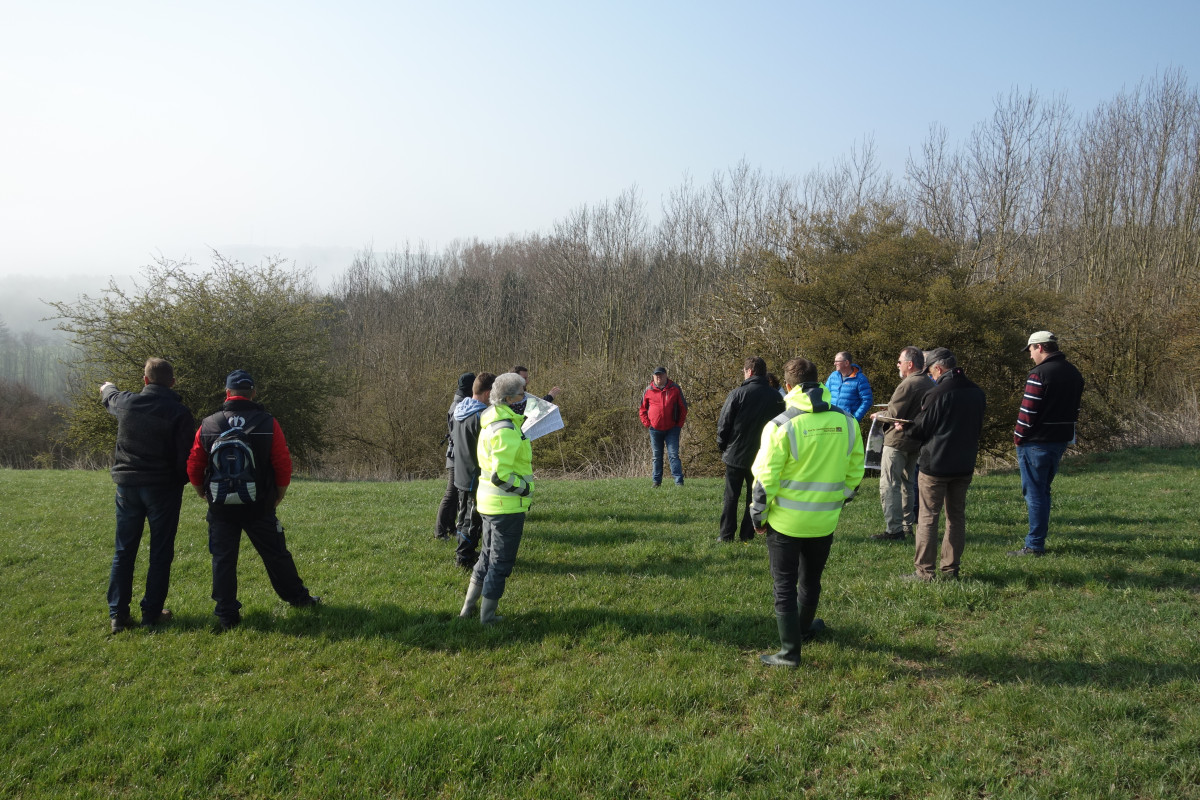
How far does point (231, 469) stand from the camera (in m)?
5.27

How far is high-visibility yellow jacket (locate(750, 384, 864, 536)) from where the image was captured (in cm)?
456

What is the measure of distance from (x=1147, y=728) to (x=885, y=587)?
2357 millimetres

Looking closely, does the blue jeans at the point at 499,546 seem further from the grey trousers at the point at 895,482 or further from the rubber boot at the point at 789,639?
the grey trousers at the point at 895,482

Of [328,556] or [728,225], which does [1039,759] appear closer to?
[328,556]

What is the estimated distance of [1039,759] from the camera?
141 inches

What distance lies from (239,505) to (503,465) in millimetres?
2299

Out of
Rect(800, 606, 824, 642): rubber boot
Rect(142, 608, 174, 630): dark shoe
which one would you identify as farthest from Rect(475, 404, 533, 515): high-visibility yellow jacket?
Rect(142, 608, 174, 630): dark shoe

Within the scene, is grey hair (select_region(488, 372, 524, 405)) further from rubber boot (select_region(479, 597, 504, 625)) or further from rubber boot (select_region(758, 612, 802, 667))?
rubber boot (select_region(758, 612, 802, 667))

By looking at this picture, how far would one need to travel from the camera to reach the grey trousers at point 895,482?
745cm

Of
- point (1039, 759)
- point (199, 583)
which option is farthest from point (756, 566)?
point (199, 583)

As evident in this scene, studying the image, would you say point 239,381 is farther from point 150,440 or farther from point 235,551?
point 235,551

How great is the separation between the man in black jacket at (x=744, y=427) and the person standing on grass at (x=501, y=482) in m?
3.01

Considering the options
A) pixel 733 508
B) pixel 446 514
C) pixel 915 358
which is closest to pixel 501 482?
pixel 446 514

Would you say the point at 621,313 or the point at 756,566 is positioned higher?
the point at 621,313
